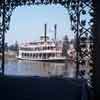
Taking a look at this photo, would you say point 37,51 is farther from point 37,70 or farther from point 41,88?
point 41,88

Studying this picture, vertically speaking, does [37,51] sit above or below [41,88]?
below

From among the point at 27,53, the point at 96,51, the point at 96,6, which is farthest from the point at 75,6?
the point at 27,53

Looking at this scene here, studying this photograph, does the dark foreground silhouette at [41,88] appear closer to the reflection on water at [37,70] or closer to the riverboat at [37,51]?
the reflection on water at [37,70]

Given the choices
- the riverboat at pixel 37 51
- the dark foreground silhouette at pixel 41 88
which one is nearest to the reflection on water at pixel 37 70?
the riverboat at pixel 37 51

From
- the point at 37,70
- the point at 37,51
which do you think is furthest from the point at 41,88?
the point at 37,51

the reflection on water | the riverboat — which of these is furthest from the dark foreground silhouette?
the riverboat

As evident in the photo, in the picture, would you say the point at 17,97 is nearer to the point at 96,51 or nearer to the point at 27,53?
the point at 96,51

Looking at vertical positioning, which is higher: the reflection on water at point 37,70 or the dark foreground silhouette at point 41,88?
the dark foreground silhouette at point 41,88

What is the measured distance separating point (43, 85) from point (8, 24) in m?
1.39

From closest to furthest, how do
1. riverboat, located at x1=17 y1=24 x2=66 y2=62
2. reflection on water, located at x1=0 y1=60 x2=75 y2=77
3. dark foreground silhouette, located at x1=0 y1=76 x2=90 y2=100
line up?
dark foreground silhouette, located at x1=0 y1=76 x2=90 y2=100
reflection on water, located at x1=0 y1=60 x2=75 y2=77
riverboat, located at x1=17 y1=24 x2=66 y2=62

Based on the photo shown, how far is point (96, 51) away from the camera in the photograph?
20.1ft

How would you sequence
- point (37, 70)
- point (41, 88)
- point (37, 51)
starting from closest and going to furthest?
point (41, 88) → point (37, 70) → point (37, 51)

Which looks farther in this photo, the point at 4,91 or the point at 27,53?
the point at 27,53

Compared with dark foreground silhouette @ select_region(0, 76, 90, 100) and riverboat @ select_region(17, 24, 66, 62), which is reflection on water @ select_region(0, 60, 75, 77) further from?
dark foreground silhouette @ select_region(0, 76, 90, 100)
